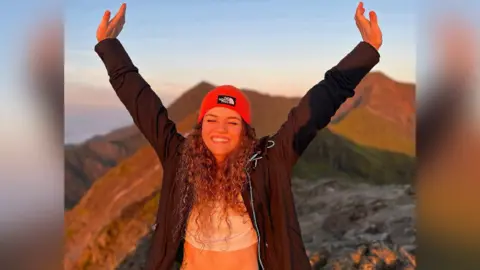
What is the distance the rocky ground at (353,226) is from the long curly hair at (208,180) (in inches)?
73.9

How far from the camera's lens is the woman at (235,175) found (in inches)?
69.7

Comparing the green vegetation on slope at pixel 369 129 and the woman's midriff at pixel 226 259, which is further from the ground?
the green vegetation on slope at pixel 369 129

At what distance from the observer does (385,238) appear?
3.58 metres

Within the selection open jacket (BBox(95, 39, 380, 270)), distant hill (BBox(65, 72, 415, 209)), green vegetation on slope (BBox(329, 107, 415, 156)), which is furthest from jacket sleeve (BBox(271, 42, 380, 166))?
green vegetation on slope (BBox(329, 107, 415, 156))

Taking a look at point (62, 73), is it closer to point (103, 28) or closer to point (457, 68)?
point (103, 28)

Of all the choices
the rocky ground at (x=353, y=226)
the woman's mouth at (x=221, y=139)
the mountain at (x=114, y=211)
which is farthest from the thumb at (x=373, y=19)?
the mountain at (x=114, y=211)

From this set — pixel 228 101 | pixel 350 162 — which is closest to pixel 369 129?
pixel 350 162

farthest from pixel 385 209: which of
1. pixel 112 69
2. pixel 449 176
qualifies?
pixel 112 69

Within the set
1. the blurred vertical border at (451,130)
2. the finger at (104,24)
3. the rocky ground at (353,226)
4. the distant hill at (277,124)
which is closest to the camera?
the finger at (104,24)

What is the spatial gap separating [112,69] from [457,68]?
175cm

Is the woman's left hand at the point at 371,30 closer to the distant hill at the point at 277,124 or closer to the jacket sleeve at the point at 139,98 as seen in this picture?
the jacket sleeve at the point at 139,98

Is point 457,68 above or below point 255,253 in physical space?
above

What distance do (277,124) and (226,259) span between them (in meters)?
2.07

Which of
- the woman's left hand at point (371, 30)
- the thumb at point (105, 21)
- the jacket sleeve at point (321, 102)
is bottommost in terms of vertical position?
the jacket sleeve at point (321, 102)
